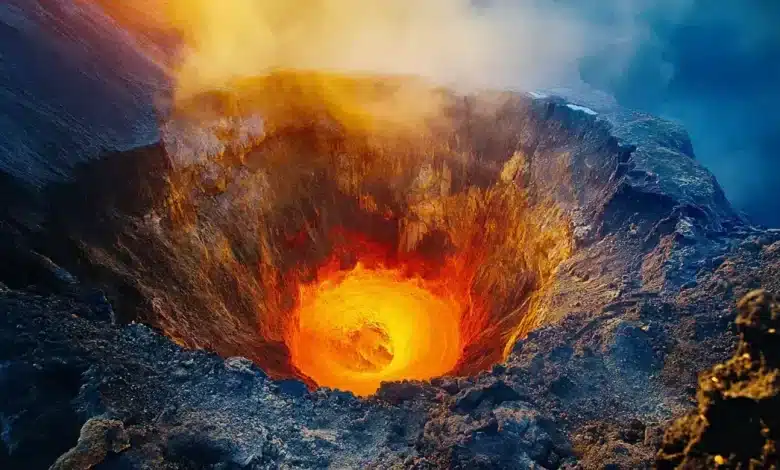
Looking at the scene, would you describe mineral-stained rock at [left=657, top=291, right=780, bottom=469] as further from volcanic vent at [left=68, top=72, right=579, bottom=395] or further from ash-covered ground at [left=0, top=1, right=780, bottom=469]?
volcanic vent at [left=68, top=72, right=579, bottom=395]

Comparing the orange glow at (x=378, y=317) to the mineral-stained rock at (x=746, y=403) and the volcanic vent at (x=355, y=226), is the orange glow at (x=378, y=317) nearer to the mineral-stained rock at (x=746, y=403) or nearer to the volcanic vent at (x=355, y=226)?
the volcanic vent at (x=355, y=226)

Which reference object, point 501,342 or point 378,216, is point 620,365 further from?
point 378,216

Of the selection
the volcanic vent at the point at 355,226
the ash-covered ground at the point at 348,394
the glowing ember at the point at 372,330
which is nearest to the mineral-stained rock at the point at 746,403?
the ash-covered ground at the point at 348,394

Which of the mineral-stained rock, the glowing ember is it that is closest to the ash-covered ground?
the mineral-stained rock

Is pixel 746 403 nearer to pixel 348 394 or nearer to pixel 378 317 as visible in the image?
pixel 348 394

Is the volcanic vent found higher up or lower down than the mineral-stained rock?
higher up

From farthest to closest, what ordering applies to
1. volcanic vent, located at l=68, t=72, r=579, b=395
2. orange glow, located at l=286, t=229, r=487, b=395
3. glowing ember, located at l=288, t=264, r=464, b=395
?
orange glow, located at l=286, t=229, r=487, b=395 → glowing ember, located at l=288, t=264, r=464, b=395 → volcanic vent, located at l=68, t=72, r=579, b=395
